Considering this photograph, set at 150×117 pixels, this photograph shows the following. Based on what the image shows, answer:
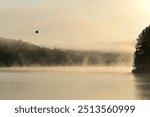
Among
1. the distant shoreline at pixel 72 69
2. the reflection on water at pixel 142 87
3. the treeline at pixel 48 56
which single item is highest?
the treeline at pixel 48 56

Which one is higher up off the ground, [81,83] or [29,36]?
[29,36]

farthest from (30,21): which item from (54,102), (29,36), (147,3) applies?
(147,3)

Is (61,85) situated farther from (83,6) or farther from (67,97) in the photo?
(83,6)

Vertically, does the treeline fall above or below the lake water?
above

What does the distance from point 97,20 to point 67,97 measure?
0.37 m

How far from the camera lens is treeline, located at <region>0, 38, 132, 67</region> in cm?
215

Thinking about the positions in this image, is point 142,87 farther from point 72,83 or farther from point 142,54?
point 72,83

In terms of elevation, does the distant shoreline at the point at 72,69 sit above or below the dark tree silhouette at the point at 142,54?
below

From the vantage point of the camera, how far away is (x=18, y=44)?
216 cm

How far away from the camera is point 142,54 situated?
213cm

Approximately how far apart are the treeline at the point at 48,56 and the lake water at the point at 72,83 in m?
0.03

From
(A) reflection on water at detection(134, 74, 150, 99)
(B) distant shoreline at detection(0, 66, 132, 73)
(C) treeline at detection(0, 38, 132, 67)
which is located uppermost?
(C) treeline at detection(0, 38, 132, 67)

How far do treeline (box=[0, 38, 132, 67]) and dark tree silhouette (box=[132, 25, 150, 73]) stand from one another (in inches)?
1.5

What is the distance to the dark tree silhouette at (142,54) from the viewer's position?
6.97 ft
